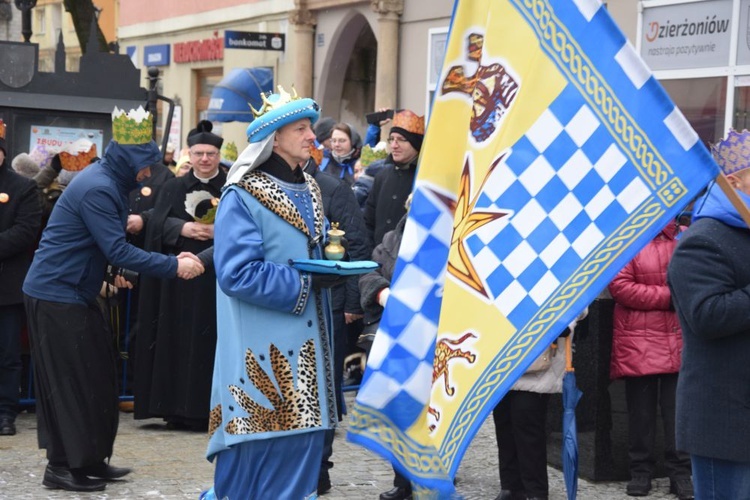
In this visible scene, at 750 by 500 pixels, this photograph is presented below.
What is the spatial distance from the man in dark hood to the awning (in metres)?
16.1

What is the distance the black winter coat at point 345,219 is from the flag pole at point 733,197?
3.65m

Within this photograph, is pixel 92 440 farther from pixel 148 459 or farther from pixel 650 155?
pixel 650 155

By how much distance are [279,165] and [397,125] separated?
8.49 ft

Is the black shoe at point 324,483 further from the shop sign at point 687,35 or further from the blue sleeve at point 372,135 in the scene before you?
the shop sign at point 687,35

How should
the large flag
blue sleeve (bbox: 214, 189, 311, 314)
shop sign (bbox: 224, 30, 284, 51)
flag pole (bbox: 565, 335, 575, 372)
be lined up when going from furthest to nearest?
shop sign (bbox: 224, 30, 284, 51)
flag pole (bbox: 565, 335, 575, 372)
blue sleeve (bbox: 214, 189, 311, 314)
the large flag

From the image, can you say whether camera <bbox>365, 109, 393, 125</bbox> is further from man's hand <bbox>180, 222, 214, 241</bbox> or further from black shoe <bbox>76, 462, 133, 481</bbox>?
black shoe <bbox>76, 462, 133, 481</bbox>

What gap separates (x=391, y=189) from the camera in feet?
27.6

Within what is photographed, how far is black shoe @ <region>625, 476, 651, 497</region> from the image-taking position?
23.7ft

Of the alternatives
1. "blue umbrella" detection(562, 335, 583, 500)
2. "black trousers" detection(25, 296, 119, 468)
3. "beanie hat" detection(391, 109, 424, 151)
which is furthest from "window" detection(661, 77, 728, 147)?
"black trousers" detection(25, 296, 119, 468)

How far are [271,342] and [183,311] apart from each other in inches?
160

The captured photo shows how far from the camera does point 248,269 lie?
4949 millimetres

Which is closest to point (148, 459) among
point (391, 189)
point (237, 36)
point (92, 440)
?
point (92, 440)

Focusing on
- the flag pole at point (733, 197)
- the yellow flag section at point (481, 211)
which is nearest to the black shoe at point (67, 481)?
the yellow flag section at point (481, 211)

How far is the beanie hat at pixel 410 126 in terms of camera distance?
7640mm
